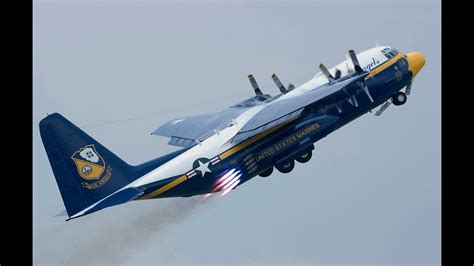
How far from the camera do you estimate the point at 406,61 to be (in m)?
71.9

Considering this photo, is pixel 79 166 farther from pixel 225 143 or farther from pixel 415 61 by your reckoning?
pixel 415 61

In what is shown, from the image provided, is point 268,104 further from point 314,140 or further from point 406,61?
point 406,61

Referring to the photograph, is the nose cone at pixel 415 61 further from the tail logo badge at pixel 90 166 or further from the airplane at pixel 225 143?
the tail logo badge at pixel 90 166

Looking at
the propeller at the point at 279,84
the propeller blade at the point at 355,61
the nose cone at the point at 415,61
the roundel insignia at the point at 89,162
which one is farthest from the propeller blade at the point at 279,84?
the roundel insignia at the point at 89,162

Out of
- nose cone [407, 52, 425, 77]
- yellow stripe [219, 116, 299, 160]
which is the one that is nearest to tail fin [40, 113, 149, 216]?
yellow stripe [219, 116, 299, 160]

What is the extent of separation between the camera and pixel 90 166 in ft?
211

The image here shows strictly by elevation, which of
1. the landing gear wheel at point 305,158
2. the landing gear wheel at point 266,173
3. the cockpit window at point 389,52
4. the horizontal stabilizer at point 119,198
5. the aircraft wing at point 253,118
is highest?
the cockpit window at point 389,52

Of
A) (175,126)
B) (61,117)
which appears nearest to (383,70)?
(175,126)

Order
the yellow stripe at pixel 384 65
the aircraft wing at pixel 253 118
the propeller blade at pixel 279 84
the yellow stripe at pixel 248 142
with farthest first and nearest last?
1. the propeller blade at pixel 279 84
2. the yellow stripe at pixel 384 65
3. the yellow stripe at pixel 248 142
4. the aircraft wing at pixel 253 118

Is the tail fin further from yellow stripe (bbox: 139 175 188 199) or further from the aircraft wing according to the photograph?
the aircraft wing

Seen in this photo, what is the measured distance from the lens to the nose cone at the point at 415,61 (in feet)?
236

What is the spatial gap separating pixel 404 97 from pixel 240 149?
1104cm

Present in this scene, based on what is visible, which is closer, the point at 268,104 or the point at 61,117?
the point at 61,117

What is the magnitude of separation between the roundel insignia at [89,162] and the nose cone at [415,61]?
59.7ft
